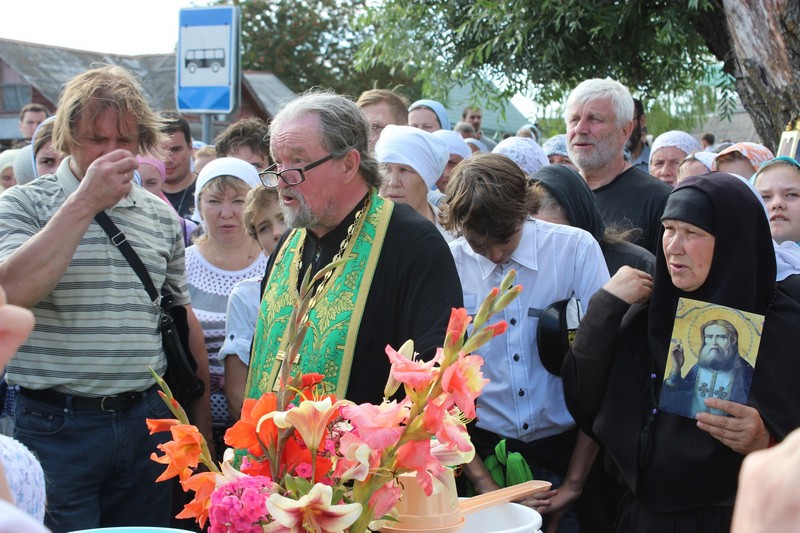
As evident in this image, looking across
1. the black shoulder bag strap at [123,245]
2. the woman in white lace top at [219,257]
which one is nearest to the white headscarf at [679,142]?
the woman in white lace top at [219,257]

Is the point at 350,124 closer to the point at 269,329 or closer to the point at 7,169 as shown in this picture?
the point at 269,329

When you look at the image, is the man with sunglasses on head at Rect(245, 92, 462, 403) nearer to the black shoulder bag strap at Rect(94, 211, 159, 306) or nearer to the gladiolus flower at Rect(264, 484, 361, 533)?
the black shoulder bag strap at Rect(94, 211, 159, 306)

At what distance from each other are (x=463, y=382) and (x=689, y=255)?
1.54m

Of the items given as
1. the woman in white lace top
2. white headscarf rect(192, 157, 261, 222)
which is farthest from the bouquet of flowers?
white headscarf rect(192, 157, 261, 222)

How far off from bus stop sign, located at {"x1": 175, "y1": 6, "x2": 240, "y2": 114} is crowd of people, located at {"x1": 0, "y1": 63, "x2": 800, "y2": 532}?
269 centimetres

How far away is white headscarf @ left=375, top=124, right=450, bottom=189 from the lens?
436cm

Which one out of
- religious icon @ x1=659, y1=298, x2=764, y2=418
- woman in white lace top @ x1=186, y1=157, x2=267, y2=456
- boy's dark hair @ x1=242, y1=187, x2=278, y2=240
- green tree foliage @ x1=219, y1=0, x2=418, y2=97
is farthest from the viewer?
green tree foliage @ x1=219, y1=0, x2=418, y2=97

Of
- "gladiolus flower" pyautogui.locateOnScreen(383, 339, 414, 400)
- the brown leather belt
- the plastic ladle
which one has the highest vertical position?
"gladiolus flower" pyautogui.locateOnScreen(383, 339, 414, 400)

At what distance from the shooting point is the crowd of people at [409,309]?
109 inches

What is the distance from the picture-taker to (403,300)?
281 centimetres

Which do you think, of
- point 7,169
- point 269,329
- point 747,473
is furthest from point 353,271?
point 7,169

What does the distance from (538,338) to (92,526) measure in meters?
1.70

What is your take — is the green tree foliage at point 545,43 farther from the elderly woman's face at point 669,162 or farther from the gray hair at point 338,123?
the gray hair at point 338,123

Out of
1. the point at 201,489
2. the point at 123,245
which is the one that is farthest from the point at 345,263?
the point at 201,489
